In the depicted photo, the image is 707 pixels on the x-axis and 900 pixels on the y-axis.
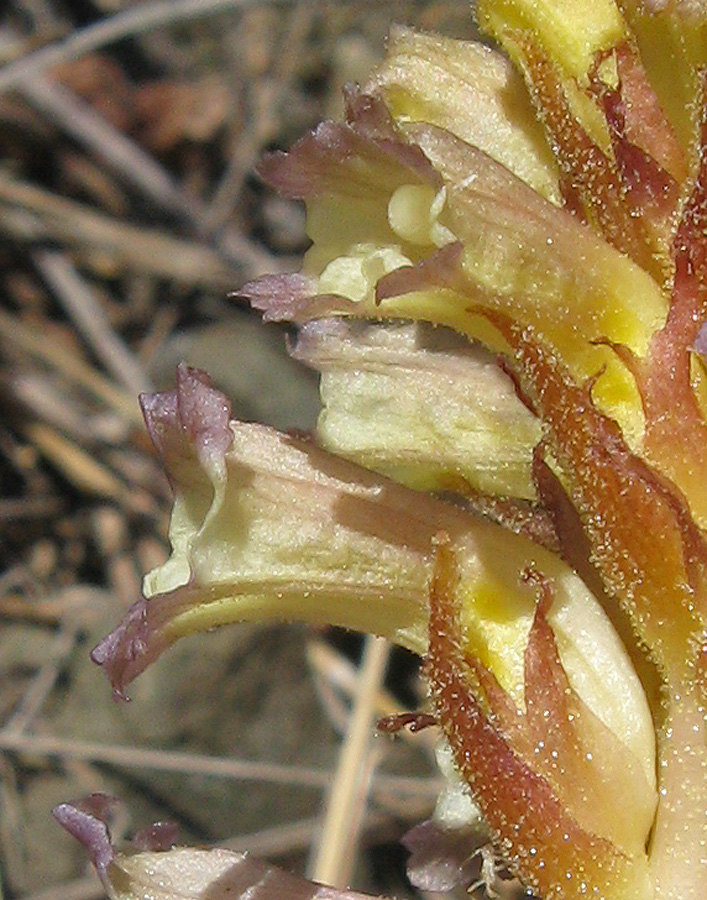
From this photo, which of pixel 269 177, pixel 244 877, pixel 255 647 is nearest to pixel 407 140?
pixel 269 177

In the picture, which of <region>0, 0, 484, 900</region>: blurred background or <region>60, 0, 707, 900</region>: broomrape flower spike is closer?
<region>60, 0, 707, 900</region>: broomrape flower spike

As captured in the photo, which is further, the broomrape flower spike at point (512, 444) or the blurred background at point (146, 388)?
the blurred background at point (146, 388)

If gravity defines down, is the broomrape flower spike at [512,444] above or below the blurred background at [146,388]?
below

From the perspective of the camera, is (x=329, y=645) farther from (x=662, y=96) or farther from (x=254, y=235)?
(x=662, y=96)

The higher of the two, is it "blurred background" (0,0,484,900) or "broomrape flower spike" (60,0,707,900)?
"blurred background" (0,0,484,900)
